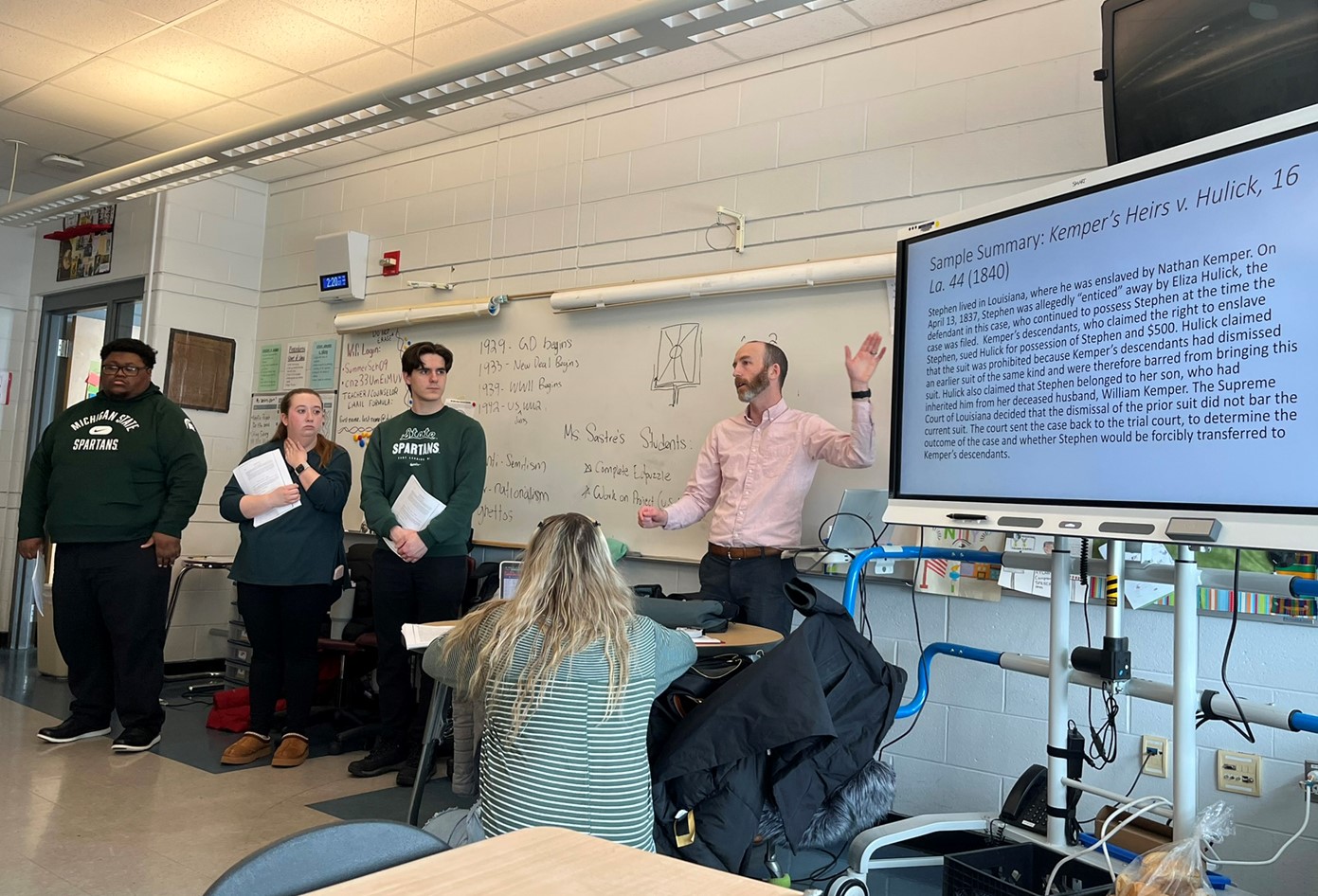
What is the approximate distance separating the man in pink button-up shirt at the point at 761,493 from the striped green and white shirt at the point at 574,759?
5.06 ft

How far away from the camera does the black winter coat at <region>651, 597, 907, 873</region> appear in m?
2.23

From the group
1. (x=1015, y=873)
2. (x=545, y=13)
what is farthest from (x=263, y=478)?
(x=1015, y=873)

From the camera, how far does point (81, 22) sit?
162 inches

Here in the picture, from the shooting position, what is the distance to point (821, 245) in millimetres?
3809

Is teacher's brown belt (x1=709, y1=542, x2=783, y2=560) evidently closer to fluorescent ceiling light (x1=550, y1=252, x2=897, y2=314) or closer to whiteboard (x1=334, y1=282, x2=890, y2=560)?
whiteboard (x1=334, y1=282, x2=890, y2=560)

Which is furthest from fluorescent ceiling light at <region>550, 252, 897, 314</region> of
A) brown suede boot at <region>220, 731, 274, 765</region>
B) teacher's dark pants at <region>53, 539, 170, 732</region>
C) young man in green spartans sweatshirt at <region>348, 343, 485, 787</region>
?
brown suede boot at <region>220, 731, 274, 765</region>

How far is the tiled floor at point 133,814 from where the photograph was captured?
271 centimetres

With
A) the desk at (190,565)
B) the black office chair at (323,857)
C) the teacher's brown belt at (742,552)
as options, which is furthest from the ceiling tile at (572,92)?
the black office chair at (323,857)

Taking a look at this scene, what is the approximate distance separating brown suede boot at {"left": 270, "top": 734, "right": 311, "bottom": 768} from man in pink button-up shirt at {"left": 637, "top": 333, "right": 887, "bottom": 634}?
1.68 m

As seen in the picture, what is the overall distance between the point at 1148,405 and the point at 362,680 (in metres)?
4.01

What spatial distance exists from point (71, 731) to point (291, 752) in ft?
3.26

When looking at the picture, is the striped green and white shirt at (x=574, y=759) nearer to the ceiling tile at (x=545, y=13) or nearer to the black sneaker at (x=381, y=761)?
the black sneaker at (x=381, y=761)

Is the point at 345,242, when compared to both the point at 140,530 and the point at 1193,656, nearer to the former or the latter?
the point at 140,530

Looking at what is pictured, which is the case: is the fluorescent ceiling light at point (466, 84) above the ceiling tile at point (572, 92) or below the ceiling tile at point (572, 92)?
below
